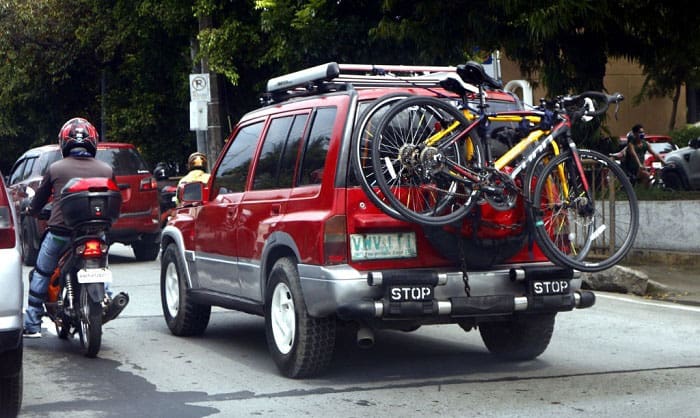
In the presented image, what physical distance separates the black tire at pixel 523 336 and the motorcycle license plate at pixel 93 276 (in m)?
2.84

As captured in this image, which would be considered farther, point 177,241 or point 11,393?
point 177,241

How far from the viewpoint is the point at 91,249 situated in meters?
8.51

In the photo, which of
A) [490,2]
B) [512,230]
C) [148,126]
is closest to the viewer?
[512,230]

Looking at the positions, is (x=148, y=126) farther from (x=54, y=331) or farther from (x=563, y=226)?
(x=563, y=226)

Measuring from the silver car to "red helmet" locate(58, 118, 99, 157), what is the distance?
9.00 feet

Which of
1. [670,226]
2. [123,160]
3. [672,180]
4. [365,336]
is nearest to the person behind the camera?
[365,336]

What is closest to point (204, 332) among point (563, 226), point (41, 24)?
point (563, 226)

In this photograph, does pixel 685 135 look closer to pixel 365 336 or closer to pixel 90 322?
pixel 90 322

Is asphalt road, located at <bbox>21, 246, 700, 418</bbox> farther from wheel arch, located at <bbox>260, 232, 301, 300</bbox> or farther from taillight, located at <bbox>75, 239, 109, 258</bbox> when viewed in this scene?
taillight, located at <bbox>75, 239, 109, 258</bbox>

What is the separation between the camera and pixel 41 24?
32.8 meters

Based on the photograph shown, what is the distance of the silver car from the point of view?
5961 millimetres

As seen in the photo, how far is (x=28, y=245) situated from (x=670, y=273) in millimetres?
9830

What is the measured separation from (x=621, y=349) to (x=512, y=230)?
2.19 metres

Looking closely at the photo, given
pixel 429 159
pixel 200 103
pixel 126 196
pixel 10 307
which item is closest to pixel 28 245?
pixel 126 196
